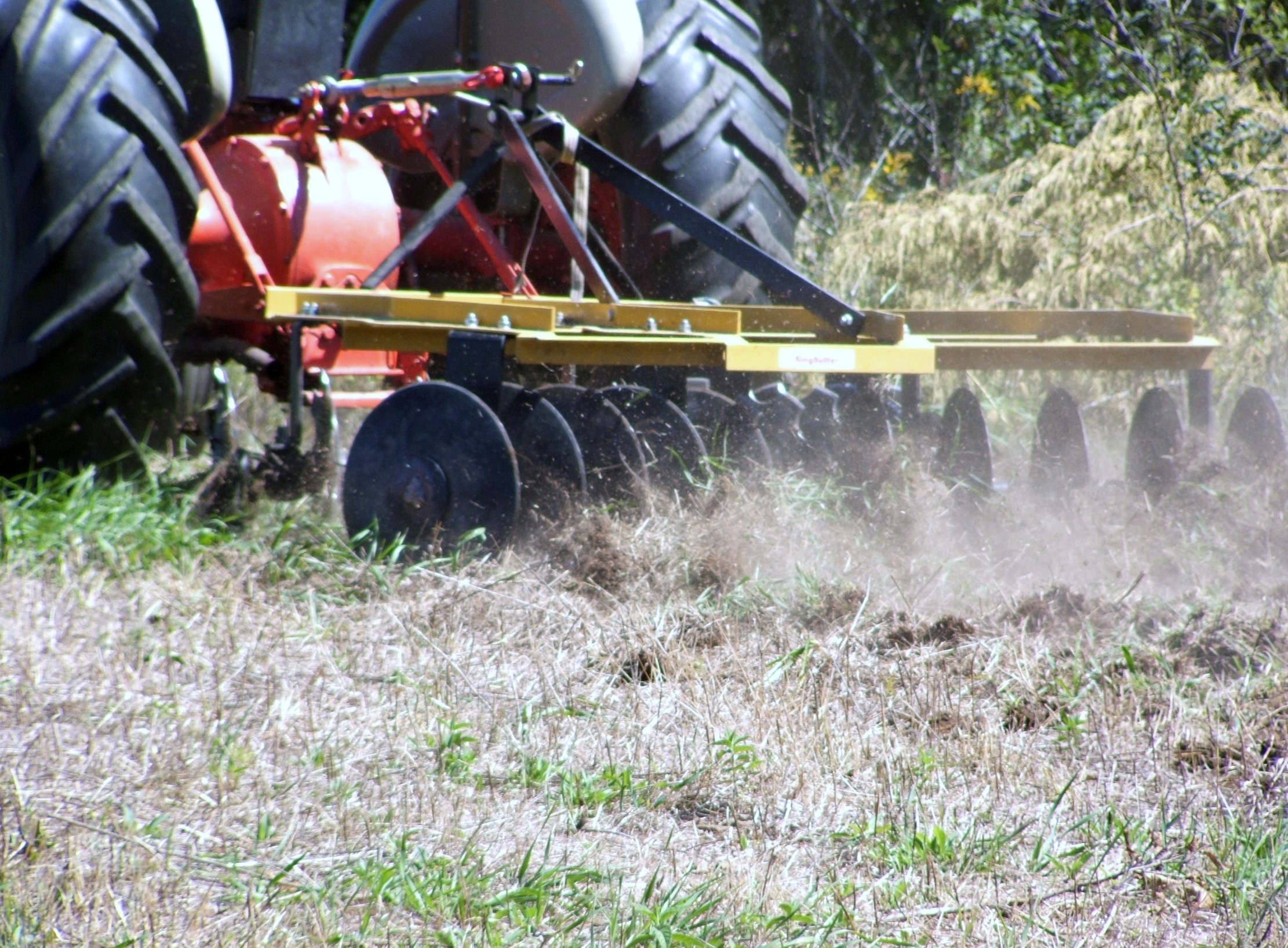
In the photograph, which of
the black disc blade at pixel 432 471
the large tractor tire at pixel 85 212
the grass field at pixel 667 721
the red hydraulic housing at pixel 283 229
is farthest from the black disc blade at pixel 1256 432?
the large tractor tire at pixel 85 212

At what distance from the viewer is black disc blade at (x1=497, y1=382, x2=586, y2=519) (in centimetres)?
292

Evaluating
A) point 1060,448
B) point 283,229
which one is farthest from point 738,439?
point 283,229

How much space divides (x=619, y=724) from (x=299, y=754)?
45cm

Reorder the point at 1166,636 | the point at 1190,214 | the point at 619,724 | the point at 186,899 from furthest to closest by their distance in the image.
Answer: the point at 1190,214, the point at 1166,636, the point at 619,724, the point at 186,899

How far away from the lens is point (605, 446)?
3213mm

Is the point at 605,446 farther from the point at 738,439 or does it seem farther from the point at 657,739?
the point at 657,739

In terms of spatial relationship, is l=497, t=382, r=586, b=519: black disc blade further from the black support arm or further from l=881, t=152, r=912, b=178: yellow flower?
l=881, t=152, r=912, b=178: yellow flower

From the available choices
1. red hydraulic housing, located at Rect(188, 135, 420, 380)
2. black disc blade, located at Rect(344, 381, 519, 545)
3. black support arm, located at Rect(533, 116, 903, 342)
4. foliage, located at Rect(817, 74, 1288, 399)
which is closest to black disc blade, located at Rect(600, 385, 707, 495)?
black support arm, located at Rect(533, 116, 903, 342)


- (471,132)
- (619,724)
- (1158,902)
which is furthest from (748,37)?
(1158,902)

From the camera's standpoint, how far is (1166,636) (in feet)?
7.86

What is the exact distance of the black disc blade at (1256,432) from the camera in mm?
3387

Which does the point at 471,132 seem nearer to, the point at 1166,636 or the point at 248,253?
the point at 248,253

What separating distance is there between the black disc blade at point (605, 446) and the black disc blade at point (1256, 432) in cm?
146

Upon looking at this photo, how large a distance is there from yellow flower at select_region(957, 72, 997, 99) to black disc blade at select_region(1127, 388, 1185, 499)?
15.3 feet
